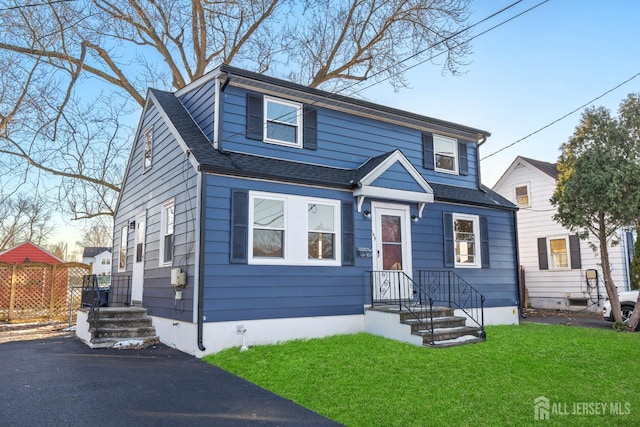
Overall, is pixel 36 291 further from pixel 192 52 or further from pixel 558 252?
pixel 558 252

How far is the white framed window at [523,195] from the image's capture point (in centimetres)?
1773

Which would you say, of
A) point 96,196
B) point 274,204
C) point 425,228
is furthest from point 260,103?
point 96,196

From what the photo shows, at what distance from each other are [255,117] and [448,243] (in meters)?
5.50

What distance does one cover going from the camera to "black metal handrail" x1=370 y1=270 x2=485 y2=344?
357 inches

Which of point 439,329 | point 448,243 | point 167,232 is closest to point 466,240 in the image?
point 448,243

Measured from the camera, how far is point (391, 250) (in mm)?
9805

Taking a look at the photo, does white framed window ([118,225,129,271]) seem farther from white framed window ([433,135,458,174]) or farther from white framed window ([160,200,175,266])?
white framed window ([433,135,458,174])

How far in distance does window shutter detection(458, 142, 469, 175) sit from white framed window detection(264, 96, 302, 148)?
16.7 feet

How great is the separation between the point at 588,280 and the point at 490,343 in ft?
32.7

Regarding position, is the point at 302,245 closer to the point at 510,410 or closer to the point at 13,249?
the point at 510,410

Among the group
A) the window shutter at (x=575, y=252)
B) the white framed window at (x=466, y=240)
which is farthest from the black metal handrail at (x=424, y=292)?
the window shutter at (x=575, y=252)

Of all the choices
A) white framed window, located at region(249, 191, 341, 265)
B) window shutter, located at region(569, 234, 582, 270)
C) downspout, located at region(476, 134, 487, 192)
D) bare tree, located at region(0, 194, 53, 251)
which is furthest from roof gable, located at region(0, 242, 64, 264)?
window shutter, located at region(569, 234, 582, 270)

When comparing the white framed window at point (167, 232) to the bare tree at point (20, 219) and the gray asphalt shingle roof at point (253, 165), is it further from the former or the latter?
the bare tree at point (20, 219)

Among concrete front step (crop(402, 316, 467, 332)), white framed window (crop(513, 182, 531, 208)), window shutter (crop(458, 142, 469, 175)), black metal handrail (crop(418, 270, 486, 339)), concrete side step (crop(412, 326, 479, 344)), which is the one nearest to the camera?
concrete side step (crop(412, 326, 479, 344))
